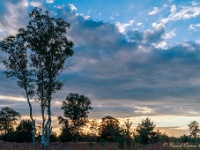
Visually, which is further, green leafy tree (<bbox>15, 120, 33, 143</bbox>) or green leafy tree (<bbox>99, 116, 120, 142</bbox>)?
green leafy tree (<bbox>99, 116, 120, 142</bbox>)

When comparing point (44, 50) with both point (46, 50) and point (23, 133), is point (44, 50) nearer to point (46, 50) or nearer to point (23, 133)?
point (46, 50)

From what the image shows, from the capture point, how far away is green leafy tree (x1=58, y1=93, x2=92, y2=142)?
77875 mm

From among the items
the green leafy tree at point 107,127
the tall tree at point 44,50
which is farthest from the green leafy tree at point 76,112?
the tall tree at point 44,50

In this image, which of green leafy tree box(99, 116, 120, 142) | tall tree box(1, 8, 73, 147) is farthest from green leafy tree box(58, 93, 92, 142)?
tall tree box(1, 8, 73, 147)

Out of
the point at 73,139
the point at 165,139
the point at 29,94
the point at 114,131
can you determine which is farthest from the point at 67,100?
the point at 165,139

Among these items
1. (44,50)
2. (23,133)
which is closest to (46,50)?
(44,50)

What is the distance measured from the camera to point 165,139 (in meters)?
14.7

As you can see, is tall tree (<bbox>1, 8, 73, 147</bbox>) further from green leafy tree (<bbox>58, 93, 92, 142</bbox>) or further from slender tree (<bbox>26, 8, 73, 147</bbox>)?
green leafy tree (<bbox>58, 93, 92, 142</bbox>)

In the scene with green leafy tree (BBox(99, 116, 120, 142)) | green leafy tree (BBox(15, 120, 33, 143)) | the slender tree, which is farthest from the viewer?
green leafy tree (BBox(99, 116, 120, 142))

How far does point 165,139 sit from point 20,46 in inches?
1161

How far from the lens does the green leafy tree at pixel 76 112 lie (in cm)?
7788

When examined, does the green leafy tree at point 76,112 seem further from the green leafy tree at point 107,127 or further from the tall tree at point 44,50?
the tall tree at point 44,50

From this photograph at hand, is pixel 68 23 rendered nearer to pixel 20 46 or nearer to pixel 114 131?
pixel 20 46

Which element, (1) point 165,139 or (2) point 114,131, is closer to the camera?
(1) point 165,139
